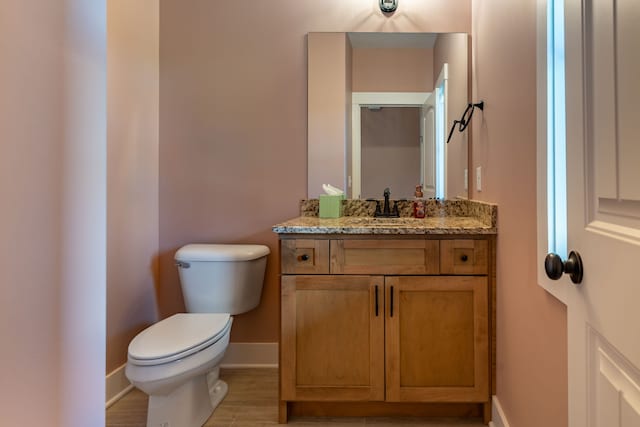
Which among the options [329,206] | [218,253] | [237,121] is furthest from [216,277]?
[237,121]

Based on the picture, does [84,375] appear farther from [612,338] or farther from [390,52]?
[390,52]

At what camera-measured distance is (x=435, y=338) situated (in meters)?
1.64

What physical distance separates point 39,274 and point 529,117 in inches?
54.4

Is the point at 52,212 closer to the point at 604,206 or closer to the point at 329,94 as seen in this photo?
the point at 604,206

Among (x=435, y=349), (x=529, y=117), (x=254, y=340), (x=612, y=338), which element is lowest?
(x=254, y=340)

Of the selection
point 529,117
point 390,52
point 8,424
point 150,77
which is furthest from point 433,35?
point 8,424

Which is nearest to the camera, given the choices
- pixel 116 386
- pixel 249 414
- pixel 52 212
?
pixel 52 212

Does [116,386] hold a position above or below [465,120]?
below

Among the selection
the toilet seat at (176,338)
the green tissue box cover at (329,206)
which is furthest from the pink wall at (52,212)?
the green tissue box cover at (329,206)

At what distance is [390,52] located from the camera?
7.28 ft

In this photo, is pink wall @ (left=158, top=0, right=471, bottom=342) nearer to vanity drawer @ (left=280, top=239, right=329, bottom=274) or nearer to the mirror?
the mirror

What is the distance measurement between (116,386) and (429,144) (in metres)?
2.11

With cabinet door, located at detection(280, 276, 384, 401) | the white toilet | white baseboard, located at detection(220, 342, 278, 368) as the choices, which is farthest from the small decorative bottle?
white baseboard, located at detection(220, 342, 278, 368)

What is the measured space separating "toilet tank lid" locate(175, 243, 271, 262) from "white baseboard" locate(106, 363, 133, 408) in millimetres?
644
